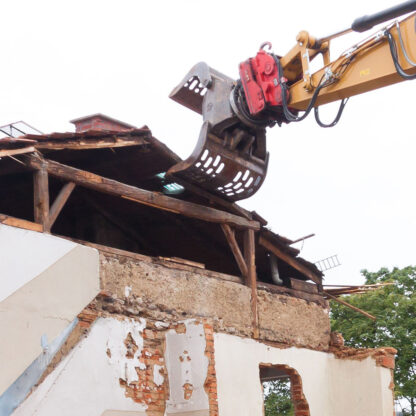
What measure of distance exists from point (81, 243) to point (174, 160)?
2.34 metres

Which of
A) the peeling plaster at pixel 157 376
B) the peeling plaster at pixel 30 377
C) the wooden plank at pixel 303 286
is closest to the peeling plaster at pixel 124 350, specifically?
the peeling plaster at pixel 157 376

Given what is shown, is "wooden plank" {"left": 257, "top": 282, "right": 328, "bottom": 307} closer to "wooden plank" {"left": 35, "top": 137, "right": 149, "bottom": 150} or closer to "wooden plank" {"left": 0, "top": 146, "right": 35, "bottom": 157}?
"wooden plank" {"left": 35, "top": 137, "right": 149, "bottom": 150}

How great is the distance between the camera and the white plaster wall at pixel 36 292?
11.1 meters

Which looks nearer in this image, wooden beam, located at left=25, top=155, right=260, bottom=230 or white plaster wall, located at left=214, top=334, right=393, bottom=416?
wooden beam, located at left=25, top=155, right=260, bottom=230

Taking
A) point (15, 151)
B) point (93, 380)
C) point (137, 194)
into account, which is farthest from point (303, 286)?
point (15, 151)

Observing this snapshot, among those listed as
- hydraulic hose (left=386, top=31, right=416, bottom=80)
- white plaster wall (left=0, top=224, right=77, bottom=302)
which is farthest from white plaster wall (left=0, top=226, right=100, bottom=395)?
hydraulic hose (left=386, top=31, right=416, bottom=80)

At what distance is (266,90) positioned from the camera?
1329 cm

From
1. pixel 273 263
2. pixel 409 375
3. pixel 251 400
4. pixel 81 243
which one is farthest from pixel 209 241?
pixel 409 375

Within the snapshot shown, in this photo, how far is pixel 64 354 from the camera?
1176 centimetres

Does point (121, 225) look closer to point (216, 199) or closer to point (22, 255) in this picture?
point (216, 199)

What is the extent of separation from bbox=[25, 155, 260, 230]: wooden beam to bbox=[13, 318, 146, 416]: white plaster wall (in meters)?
1.96

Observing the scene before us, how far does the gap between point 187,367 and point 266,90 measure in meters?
4.25

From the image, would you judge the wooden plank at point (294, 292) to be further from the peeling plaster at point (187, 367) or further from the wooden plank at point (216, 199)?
the peeling plaster at point (187, 367)

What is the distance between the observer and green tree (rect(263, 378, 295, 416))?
31.4 metres
